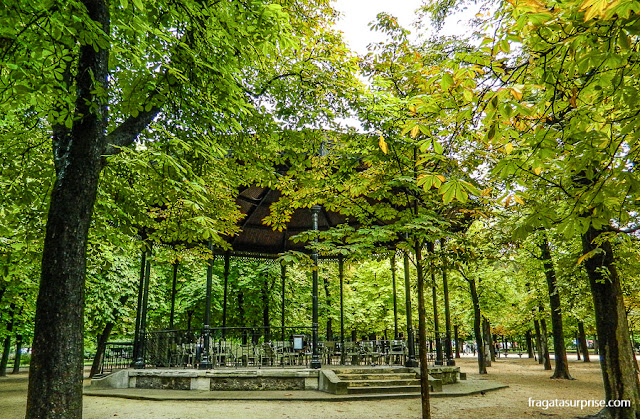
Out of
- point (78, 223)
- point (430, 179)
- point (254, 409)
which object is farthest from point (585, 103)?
point (254, 409)

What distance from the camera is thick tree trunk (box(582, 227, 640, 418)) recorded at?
23.2ft

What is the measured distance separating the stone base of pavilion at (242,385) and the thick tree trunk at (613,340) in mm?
3891

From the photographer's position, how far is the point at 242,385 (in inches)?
412

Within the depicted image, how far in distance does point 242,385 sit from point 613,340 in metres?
8.63

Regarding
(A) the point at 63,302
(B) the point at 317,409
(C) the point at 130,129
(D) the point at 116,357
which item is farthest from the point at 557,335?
(D) the point at 116,357

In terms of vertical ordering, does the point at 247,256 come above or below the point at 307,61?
below

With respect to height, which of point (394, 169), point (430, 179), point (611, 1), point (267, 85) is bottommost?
point (430, 179)

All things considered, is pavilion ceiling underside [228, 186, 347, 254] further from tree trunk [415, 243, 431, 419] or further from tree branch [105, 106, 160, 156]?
tree trunk [415, 243, 431, 419]

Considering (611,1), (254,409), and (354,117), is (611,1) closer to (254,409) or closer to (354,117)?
(354,117)

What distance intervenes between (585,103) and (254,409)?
8.04 m

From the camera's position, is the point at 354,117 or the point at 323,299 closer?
the point at 354,117

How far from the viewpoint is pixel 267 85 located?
6637mm

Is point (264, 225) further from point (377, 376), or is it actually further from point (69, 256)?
point (69, 256)

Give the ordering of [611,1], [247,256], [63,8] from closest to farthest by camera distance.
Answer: [611,1]
[63,8]
[247,256]
